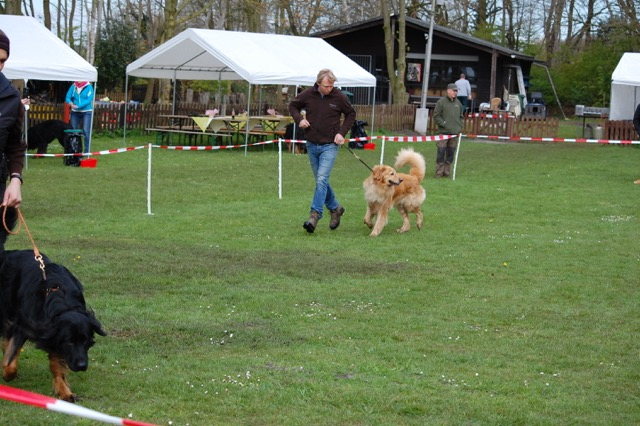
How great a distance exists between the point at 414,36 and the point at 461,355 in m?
37.0

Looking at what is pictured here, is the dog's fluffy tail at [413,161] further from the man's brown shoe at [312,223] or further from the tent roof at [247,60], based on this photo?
the tent roof at [247,60]

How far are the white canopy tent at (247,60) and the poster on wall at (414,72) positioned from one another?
16.1m

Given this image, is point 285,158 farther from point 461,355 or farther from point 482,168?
point 461,355

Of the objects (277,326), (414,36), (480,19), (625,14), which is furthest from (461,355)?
(480,19)

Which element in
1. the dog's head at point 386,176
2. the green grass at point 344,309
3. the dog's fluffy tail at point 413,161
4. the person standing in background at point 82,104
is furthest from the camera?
the person standing in background at point 82,104

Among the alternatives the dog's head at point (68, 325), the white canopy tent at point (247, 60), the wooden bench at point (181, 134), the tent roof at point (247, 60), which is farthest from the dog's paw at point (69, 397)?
the wooden bench at point (181, 134)

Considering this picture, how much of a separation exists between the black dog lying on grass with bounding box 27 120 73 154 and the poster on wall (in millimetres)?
24958

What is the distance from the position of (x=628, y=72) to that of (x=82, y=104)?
16353 mm

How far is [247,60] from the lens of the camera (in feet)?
73.3

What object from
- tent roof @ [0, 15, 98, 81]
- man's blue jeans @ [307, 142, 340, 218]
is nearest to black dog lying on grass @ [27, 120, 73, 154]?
tent roof @ [0, 15, 98, 81]

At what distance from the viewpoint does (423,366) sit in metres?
5.73

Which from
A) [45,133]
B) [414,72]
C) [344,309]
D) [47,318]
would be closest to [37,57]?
[45,133]

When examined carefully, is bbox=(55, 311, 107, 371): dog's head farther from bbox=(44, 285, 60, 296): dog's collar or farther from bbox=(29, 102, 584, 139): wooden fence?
bbox=(29, 102, 584, 139): wooden fence

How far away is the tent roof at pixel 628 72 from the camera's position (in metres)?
26.1
